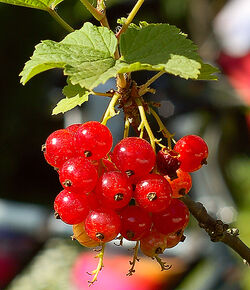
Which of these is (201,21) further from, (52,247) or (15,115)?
(52,247)

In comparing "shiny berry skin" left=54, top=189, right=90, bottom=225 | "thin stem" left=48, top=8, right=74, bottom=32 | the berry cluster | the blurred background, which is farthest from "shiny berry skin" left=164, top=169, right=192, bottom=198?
the blurred background

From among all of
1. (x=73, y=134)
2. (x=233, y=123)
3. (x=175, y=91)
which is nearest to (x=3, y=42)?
(x=175, y=91)

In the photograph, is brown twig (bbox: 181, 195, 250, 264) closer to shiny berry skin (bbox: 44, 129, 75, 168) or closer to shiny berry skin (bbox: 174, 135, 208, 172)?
shiny berry skin (bbox: 174, 135, 208, 172)

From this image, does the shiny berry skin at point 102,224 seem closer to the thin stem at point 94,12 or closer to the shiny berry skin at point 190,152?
the shiny berry skin at point 190,152

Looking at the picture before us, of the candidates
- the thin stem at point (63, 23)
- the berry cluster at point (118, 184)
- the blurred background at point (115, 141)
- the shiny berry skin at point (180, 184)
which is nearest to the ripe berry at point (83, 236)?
the berry cluster at point (118, 184)

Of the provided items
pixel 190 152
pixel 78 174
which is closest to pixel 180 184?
pixel 190 152
